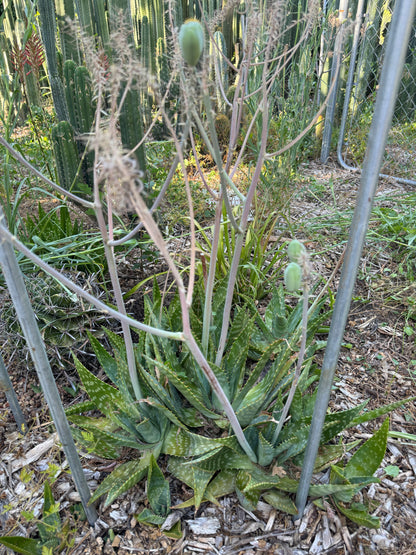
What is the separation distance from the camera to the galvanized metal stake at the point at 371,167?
19.0 inches

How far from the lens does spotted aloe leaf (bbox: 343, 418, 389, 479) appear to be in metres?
0.89

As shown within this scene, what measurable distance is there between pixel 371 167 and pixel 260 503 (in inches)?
34.4

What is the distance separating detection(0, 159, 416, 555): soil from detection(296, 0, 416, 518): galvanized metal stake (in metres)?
0.39

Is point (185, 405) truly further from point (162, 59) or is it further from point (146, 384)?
point (162, 59)

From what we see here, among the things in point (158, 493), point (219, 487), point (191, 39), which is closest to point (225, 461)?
point (219, 487)

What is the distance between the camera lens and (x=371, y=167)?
0.54 m

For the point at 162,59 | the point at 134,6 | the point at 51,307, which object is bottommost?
the point at 51,307

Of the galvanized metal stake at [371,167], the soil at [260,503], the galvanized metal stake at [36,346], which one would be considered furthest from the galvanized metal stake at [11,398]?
the galvanized metal stake at [371,167]

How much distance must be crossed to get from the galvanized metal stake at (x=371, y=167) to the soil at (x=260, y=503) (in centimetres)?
39

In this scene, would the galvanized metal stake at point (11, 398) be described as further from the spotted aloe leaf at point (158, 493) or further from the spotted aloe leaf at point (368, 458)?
the spotted aloe leaf at point (368, 458)

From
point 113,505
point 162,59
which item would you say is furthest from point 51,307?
point 162,59

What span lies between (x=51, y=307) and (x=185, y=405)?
23.2 inches

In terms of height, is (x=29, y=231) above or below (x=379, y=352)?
above

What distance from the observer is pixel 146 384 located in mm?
1089
